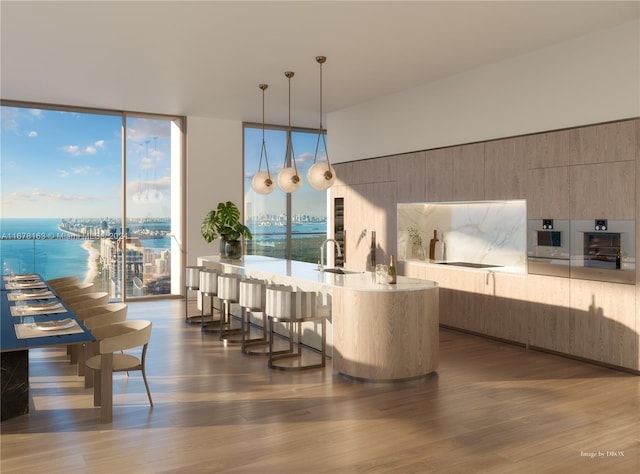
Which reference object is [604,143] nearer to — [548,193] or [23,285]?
[548,193]

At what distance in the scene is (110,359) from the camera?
354cm

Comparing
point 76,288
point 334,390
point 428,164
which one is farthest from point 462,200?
point 76,288

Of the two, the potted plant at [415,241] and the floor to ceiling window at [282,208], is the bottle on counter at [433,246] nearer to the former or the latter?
the potted plant at [415,241]

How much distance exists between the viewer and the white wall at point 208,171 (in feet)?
29.5

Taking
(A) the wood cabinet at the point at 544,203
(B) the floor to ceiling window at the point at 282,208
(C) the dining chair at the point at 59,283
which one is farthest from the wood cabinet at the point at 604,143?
(B) the floor to ceiling window at the point at 282,208

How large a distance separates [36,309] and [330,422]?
94.8 inches

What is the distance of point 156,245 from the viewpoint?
352 inches

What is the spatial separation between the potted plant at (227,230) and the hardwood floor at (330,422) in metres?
2.40

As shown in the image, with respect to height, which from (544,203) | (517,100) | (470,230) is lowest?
(470,230)

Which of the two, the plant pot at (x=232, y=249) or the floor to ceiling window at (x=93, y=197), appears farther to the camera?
the floor to ceiling window at (x=93, y=197)

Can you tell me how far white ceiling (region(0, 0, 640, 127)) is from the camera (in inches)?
176

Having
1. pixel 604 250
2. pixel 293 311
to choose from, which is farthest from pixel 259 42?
pixel 604 250

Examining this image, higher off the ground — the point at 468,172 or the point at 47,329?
the point at 468,172

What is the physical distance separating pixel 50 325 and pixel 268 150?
6.70 m
